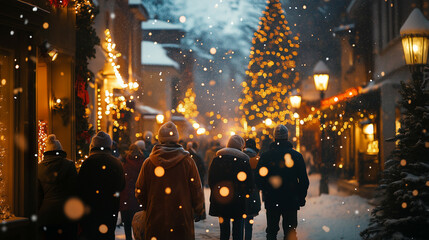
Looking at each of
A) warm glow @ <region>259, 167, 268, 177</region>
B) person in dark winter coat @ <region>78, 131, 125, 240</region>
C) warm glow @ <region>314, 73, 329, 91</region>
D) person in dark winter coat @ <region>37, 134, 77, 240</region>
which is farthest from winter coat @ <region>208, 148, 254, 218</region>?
warm glow @ <region>314, 73, 329, 91</region>

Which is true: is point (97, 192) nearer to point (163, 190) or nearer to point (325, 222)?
point (163, 190)

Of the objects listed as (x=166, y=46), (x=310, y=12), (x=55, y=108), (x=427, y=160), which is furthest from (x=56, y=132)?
(x=166, y=46)

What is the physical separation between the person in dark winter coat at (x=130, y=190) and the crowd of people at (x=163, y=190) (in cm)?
5

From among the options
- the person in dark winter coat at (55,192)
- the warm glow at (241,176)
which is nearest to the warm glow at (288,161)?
the warm glow at (241,176)

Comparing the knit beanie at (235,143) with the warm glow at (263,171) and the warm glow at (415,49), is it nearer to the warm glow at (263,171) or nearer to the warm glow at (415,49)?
the warm glow at (263,171)

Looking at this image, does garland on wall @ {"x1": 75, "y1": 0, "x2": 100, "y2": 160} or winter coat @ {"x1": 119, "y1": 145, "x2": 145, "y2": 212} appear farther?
garland on wall @ {"x1": 75, "y1": 0, "x2": 100, "y2": 160}

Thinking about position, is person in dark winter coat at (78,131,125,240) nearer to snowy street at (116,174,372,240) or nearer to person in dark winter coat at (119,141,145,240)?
person in dark winter coat at (119,141,145,240)

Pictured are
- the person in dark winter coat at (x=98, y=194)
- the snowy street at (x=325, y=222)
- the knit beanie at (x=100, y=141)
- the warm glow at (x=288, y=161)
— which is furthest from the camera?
the snowy street at (x=325, y=222)

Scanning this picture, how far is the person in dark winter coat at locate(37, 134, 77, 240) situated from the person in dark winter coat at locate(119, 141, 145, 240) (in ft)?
8.18

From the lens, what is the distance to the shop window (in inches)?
303

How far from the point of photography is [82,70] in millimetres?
12844

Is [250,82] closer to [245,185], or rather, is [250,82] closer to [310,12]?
[310,12]

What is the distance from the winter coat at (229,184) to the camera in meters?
9.01

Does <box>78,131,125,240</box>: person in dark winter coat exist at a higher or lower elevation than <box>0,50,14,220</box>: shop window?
lower
